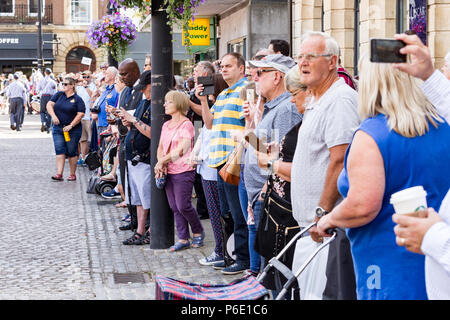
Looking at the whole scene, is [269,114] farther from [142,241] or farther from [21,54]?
[21,54]

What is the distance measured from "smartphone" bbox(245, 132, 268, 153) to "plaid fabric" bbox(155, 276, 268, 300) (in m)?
2.15

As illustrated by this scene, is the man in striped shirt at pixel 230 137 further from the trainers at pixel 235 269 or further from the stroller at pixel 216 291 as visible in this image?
Answer: the stroller at pixel 216 291

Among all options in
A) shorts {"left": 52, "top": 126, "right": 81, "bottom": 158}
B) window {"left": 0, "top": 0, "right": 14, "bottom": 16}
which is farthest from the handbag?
window {"left": 0, "top": 0, "right": 14, "bottom": 16}

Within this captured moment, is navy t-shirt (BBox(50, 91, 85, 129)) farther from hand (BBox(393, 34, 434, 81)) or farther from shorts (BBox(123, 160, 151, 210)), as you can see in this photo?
hand (BBox(393, 34, 434, 81))

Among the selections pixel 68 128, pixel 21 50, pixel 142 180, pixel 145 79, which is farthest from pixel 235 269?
pixel 21 50

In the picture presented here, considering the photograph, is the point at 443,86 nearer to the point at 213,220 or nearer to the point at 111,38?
the point at 213,220

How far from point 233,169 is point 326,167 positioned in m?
Result: 2.47

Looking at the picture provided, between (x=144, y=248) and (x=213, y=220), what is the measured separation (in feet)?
3.91

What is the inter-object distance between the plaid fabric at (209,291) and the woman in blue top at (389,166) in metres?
0.52

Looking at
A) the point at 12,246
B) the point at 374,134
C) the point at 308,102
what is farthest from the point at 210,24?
the point at 374,134

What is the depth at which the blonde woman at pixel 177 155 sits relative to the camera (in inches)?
332

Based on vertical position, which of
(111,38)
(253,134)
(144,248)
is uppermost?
(111,38)

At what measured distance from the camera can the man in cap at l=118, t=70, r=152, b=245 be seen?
906 cm

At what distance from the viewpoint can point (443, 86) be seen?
11.3 ft
